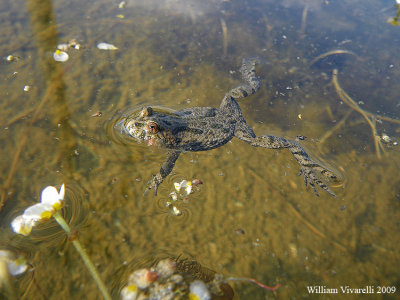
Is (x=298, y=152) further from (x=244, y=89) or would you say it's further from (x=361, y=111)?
(x=361, y=111)

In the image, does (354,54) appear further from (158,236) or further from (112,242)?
(112,242)

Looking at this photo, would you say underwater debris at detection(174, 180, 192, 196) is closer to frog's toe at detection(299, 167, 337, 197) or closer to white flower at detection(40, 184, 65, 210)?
white flower at detection(40, 184, 65, 210)

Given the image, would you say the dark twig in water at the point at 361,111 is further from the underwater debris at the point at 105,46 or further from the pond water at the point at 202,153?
the underwater debris at the point at 105,46

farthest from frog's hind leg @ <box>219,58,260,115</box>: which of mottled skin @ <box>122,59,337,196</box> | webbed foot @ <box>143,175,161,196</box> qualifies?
webbed foot @ <box>143,175,161,196</box>

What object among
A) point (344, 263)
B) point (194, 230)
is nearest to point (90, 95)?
point (194, 230)

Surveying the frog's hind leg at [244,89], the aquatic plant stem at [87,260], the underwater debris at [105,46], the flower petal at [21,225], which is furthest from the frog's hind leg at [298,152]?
the underwater debris at [105,46]

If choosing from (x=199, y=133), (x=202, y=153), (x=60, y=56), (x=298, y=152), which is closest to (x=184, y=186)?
(x=202, y=153)
